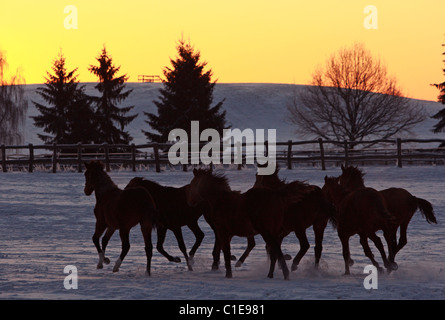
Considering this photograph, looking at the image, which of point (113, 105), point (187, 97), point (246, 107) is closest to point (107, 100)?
point (113, 105)

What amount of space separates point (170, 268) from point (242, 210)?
1854 mm

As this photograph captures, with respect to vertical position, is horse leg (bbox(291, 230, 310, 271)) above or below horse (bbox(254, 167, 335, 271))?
below

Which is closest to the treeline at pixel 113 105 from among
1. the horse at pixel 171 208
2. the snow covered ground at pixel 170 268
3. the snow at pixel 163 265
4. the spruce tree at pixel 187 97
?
the spruce tree at pixel 187 97

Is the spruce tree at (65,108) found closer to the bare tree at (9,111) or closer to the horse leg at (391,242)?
the bare tree at (9,111)

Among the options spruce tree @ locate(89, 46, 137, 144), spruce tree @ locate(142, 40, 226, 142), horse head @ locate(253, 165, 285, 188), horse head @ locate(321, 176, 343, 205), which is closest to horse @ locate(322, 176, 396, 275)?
horse head @ locate(321, 176, 343, 205)

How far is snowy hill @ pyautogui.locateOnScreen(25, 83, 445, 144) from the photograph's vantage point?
266 feet

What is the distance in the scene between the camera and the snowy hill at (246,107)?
3196 inches

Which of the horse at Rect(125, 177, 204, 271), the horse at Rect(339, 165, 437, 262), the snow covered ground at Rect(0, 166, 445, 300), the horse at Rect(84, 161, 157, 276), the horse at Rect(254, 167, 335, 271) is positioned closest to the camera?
the snow covered ground at Rect(0, 166, 445, 300)

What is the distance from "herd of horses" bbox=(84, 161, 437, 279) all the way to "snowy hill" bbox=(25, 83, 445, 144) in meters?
63.9

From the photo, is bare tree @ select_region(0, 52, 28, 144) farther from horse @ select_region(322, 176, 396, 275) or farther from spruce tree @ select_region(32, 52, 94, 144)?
horse @ select_region(322, 176, 396, 275)

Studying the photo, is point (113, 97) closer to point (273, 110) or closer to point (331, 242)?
point (331, 242)
